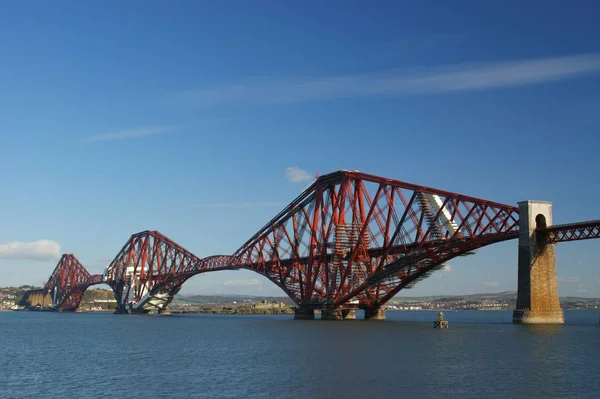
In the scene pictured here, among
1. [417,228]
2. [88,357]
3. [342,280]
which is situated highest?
[417,228]

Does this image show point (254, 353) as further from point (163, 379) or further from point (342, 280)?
point (342, 280)

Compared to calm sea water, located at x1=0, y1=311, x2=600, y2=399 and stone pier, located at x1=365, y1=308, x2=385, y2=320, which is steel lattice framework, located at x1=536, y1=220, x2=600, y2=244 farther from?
stone pier, located at x1=365, y1=308, x2=385, y2=320

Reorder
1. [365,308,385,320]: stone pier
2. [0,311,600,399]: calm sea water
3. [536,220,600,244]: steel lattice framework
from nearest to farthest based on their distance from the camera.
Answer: [0,311,600,399]: calm sea water → [536,220,600,244]: steel lattice framework → [365,308,385,320]: stone pier

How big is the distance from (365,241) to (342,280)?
307 inches

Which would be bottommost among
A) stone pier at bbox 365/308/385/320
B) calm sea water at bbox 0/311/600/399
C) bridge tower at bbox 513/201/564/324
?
calm sea water at bbox 0/311/600/399

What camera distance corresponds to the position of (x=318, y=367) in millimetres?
53438

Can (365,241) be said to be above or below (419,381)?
above

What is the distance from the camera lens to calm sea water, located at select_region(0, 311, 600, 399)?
140ft

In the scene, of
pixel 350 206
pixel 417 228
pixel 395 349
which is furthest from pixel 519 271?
pixel 350 206

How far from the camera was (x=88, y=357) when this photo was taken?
65500 mm

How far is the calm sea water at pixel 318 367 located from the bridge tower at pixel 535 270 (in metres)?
5.45

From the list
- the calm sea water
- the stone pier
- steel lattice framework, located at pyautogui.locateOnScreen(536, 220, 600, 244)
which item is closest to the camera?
the calm sea water

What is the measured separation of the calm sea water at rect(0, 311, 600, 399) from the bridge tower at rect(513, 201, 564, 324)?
17.9 feet

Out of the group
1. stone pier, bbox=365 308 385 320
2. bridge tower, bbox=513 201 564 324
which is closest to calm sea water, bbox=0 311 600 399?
bridge tower, bbox=513 201 564 324
